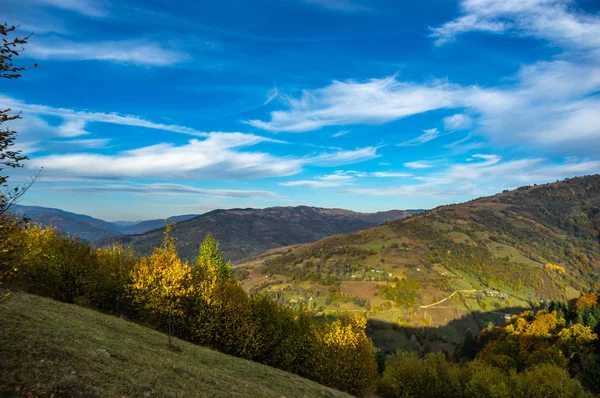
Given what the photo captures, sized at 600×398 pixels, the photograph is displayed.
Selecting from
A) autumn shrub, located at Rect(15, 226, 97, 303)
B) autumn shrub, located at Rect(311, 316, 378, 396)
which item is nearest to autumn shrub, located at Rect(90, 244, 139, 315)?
autumn shrub, located at Rect(15, 226, 97, 303)

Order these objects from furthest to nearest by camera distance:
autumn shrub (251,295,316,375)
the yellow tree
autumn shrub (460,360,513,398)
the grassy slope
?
autumn shrub (251,295,316,375)
autumn shrub (460,360,513,398)
the yellow tree
the grassy slope

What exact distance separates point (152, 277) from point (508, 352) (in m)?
113

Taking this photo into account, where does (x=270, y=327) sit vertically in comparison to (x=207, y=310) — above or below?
below

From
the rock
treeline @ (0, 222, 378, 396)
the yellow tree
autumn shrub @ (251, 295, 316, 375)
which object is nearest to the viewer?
the rock

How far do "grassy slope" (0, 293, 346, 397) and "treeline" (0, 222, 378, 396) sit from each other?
14.3 metres

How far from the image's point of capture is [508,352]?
99.8 m

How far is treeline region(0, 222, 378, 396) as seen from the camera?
151 feet

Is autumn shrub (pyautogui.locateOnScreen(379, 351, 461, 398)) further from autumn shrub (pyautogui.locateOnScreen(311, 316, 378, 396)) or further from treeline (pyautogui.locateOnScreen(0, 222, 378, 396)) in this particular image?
treeline (pyautogui.locateOnScreen(0, 222, 378, 396))

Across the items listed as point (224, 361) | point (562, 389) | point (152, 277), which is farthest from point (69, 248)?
point (562, 389)

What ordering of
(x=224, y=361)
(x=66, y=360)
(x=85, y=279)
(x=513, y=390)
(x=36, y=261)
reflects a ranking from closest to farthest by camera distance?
(x=66, y=360) < (x=224, y=361) < (x=36, y=261) < (x=85, y=279) < (x=513, y=390)

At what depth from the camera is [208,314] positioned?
49.6 metres

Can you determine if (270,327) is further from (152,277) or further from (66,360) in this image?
(66,360)

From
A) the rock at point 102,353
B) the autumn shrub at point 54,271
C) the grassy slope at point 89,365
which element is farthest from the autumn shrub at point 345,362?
the autumn shrub at point 54,271

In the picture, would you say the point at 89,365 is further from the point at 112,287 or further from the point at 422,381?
the point at 422,381
